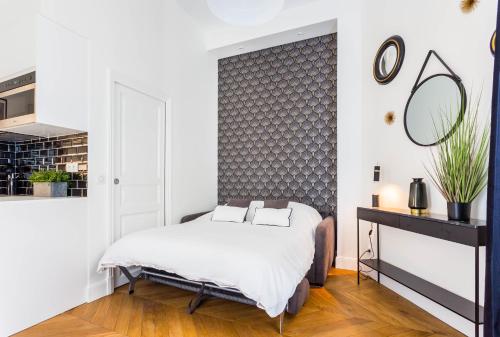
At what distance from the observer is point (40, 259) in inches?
90.3

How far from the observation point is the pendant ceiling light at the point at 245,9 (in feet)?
6.25

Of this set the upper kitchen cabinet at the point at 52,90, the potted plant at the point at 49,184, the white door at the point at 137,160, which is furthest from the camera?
the white door at the point at 137,160

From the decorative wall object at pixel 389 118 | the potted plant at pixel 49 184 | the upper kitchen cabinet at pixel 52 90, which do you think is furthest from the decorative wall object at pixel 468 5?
the potted plant at pixel 49 184

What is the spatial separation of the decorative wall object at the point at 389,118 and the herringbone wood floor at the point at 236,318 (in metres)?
1.77

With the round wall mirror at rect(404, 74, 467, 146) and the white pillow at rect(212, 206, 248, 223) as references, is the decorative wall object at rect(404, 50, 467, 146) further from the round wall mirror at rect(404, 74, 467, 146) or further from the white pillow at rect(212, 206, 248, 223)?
the white pillow at rect(212, 206, 248, 223)

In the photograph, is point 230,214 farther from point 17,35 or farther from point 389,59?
point 17,35

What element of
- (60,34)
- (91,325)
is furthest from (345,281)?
(60,34)

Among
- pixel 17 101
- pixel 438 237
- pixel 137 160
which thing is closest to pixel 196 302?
pixel 137 160

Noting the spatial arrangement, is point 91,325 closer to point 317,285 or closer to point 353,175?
point 317,285

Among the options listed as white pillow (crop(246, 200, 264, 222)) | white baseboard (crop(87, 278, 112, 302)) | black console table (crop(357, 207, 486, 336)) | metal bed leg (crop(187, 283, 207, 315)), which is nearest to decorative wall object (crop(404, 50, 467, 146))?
black console table (crop(357, 207, 486, 336))

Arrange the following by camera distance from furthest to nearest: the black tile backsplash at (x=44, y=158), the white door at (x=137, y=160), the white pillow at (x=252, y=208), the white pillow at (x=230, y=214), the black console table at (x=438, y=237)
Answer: the white pillow at (x=252, y=208)
the white pillow at (x=230, y=214)
the white door at (x=137, y=160)
the black tile backsplash at (x=44, y=158)
the black console table at (x=438, y=237)

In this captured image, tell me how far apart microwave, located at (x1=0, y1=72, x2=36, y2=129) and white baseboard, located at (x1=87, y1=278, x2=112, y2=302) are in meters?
1.61

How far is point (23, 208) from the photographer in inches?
A: 86.4

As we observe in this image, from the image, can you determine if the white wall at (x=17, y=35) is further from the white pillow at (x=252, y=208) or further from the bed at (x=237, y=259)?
the white pillow at (x=252, y=208)
